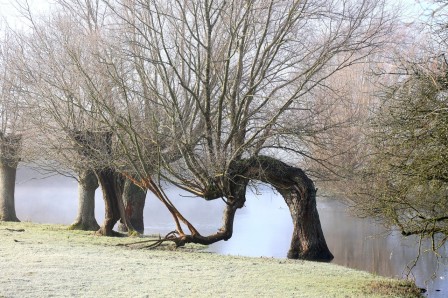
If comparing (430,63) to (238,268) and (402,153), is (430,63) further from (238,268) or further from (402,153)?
(238,268)

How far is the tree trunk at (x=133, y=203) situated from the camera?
2338cm

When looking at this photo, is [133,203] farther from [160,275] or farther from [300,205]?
[160,275]

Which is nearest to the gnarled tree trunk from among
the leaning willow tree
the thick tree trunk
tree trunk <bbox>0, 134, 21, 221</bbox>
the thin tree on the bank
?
the leaning willow tree

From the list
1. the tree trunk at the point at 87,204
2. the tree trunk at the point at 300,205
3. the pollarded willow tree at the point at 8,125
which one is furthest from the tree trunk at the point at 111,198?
the tree trunk at the point at 300,205

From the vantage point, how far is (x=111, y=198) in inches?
816

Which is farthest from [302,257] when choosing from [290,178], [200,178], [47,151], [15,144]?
[15,144]

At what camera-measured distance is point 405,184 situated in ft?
32.8

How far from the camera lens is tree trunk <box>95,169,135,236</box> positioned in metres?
20.2

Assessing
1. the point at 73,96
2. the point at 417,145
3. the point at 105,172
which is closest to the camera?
the point at 417,145

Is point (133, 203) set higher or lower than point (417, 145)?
lower

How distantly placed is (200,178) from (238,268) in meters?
4.02

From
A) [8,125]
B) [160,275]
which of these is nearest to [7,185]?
[8,125]

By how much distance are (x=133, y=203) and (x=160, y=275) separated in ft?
42.7

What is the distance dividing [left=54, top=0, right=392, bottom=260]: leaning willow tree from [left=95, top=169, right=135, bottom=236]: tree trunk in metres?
2.89
